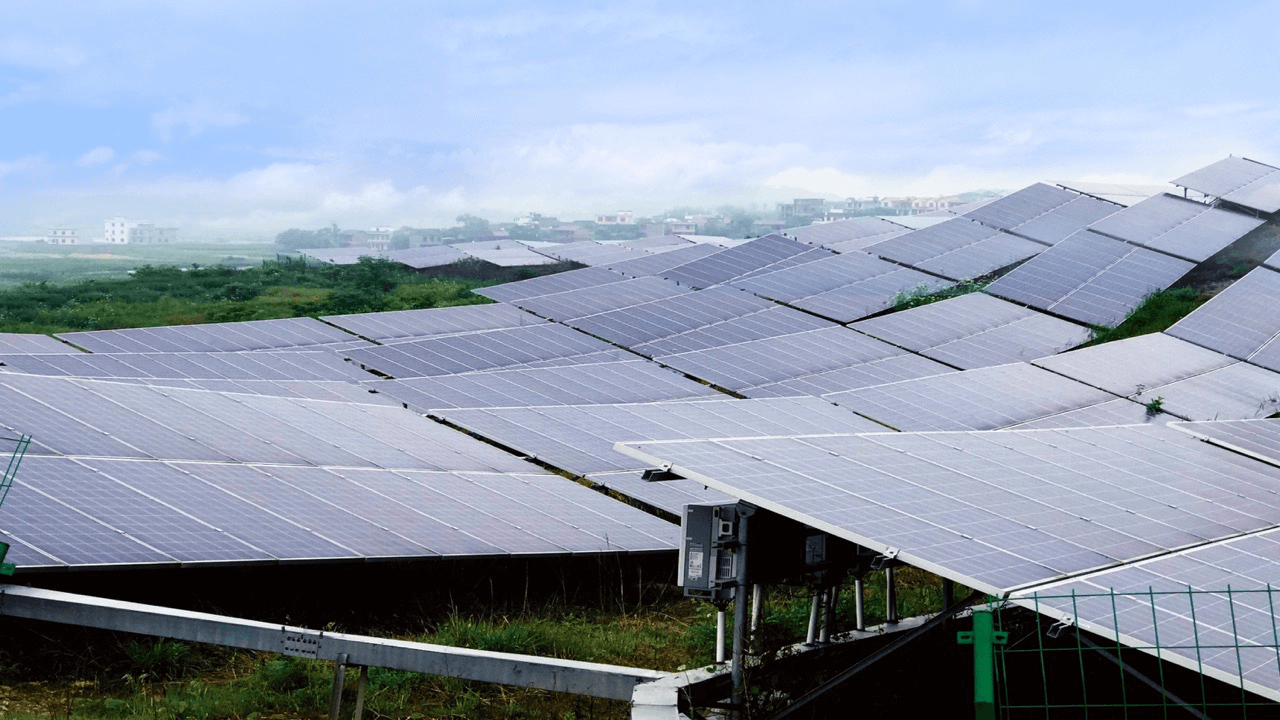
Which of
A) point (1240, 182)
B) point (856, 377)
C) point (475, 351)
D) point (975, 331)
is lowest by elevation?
point (856, 377)

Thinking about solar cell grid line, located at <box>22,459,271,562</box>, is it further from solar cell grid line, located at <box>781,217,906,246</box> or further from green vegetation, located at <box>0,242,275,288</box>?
green vegetation, located at <box>0,242,275,288</box>

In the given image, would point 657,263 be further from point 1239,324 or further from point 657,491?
point 657,491

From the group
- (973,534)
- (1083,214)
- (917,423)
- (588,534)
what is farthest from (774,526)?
(1083,214)

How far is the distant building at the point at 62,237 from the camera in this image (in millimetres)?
171375

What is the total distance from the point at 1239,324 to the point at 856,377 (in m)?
14.2

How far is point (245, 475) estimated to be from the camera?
17.1 m

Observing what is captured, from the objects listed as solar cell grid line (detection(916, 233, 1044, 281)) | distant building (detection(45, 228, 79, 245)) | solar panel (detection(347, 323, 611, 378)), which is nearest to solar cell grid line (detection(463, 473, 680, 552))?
solar panel (detection(347, 323, 611, 378))

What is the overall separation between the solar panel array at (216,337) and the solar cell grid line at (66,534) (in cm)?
1964

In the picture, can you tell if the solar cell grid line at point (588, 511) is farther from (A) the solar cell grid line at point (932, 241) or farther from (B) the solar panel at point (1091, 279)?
(A) the solar cell grid line at point (932, 241)

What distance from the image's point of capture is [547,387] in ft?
100

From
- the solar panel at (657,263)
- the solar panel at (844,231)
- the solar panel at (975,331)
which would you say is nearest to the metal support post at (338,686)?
the solar panel at (975,331)

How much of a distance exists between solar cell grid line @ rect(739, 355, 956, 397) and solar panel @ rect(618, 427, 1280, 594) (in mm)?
16143

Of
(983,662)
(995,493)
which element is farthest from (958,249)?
(983,662)

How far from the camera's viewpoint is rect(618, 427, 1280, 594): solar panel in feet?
35.4
